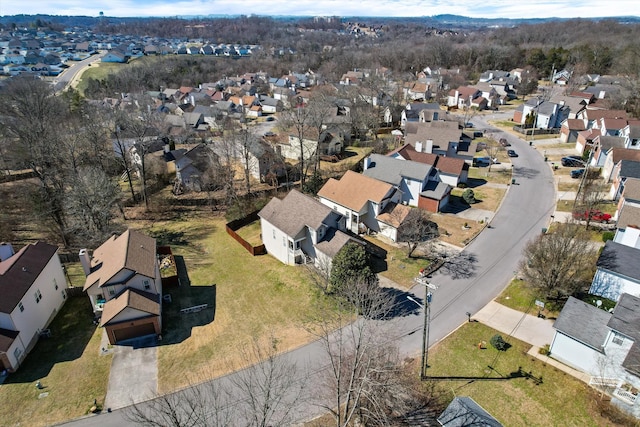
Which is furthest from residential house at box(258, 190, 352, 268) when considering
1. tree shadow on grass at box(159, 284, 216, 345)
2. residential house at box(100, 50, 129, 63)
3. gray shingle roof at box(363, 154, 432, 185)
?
residential house at box(100, 50, 129, 63)

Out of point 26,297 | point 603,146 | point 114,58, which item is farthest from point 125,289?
point 114,58

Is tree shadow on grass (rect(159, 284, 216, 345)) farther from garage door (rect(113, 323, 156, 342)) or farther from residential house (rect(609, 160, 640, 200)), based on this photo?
residential house (rect(609, 160, 640, 200))

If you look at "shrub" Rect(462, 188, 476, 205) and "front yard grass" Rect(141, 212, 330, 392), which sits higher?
"shrub" Rect(462, 188, 476, 205)

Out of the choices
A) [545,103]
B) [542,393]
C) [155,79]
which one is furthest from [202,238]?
[155,79]

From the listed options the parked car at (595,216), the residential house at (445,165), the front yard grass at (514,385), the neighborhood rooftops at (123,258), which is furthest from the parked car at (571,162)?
the neighborhood rooftops at (123,258)

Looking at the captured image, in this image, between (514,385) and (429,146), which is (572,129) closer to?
(429,146)

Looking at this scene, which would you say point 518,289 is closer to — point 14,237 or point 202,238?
point 202,238

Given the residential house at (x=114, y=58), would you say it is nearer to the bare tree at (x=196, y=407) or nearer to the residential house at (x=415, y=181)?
the residential house at (x=415, y=181)
